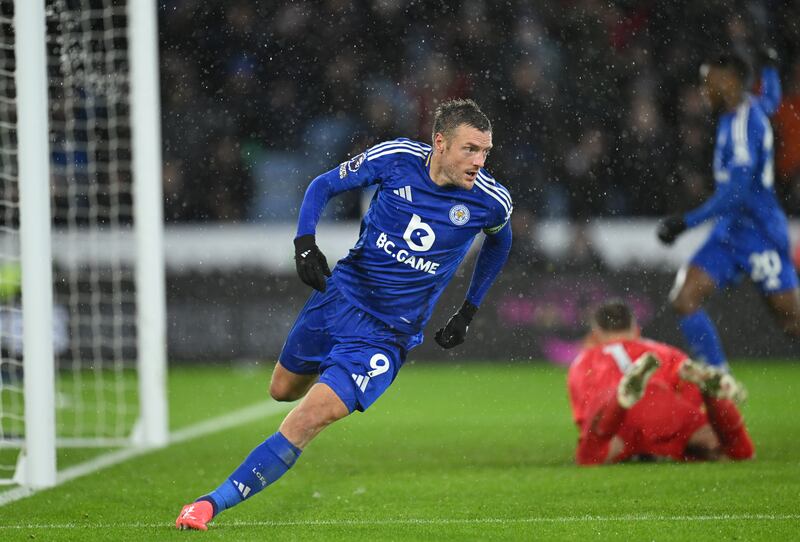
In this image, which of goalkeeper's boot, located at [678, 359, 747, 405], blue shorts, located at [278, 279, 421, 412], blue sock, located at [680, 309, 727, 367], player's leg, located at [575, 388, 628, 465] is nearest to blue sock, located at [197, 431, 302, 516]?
blue shorts, located at [278, 279, 421, 412]

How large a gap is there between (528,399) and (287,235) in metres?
5.04

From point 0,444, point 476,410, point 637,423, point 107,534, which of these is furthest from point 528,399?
point 107,534

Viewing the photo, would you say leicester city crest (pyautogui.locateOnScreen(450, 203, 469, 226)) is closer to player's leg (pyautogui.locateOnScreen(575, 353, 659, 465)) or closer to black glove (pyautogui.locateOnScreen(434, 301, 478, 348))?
black glove (pyautogui.locateOnScreen(434, 301, 478, 348))

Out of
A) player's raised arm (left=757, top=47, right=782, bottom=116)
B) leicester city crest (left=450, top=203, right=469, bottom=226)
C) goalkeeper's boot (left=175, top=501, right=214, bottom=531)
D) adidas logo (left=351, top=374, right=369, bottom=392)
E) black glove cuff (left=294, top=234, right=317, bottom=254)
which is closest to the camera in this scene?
goalkeeper's boot (left=175, top=501, right=214, bottom=531)

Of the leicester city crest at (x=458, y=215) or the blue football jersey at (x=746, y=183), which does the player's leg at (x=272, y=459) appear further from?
the blue football jersey at (x=746, y=183)

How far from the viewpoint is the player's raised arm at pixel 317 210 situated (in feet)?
15.8

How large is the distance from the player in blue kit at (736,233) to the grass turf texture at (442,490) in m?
0.83

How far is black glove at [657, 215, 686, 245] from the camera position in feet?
26.4

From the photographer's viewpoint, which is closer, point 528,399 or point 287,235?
point 528,399

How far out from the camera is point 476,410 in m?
10.3

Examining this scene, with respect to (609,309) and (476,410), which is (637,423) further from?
(476,410)

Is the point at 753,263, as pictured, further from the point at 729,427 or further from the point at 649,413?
the point at 649,413

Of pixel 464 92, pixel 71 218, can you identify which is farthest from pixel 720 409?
pixel 464 92

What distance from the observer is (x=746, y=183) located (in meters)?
8.31
